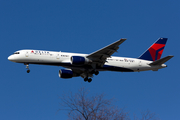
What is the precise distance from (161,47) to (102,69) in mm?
12552

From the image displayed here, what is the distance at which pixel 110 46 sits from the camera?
36.2 meters

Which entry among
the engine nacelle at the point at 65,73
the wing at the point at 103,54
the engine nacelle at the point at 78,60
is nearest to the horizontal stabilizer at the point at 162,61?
the wing at the point at 103,54

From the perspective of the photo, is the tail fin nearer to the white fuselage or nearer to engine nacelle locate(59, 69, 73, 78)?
the white fuselage

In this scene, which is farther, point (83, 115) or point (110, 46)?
point (110, 46)

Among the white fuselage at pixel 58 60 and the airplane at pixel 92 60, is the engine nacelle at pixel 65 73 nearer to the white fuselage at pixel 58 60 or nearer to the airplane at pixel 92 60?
the airplane at pixel 92 60

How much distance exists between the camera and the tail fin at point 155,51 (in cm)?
4497

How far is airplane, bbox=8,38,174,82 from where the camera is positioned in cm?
3750

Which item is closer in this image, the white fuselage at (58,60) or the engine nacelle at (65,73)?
the white fuselage at (58,60)

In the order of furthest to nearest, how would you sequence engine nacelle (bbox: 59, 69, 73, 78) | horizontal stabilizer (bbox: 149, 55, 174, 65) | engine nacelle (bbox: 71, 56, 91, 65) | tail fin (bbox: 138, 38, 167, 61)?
1. tail fin (bbox: 138, 38, 167, 61)
2. engine nacelle (bbox: 59, 69, 73, 78)
3. horizontal stabilizer (bbox: 149, 55, 174, 65)
4. engine nacelle (bbox: 71, 56, 91, 65)

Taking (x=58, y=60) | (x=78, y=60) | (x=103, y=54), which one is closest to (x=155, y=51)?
(x=103, y=54)

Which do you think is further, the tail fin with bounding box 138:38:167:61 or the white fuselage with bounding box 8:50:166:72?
the tail fin with bounding box 138:38:167:61

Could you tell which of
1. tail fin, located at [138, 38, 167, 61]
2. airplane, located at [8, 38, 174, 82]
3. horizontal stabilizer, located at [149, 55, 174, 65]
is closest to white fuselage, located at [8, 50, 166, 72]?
airplane, located at [8, 38, 174, 82]

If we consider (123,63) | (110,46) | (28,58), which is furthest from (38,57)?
(123,63)

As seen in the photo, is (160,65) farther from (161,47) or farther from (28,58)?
(28,58)
